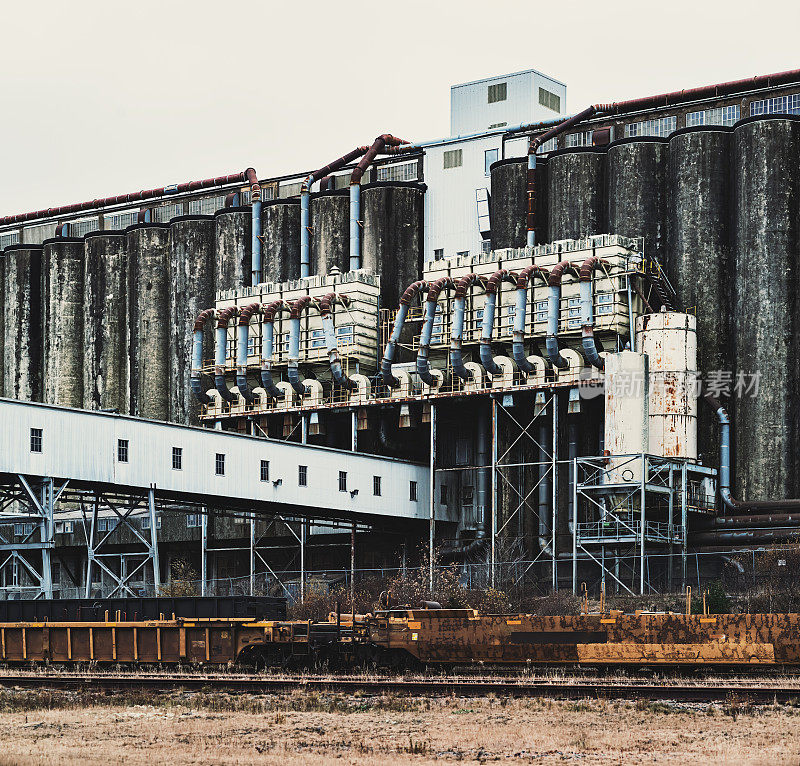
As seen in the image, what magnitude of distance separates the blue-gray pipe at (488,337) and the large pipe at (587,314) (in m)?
4.41

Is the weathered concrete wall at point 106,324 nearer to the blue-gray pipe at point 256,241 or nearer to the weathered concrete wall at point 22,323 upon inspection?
the weathered concrete wall at point 22,323

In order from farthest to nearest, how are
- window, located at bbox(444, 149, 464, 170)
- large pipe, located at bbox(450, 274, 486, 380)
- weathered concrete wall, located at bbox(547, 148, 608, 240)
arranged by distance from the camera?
1. window, located at bbox(444, 149, 464, 170)
2. weathered concrete wall, located at bbox(547, 148, 608, 240)
3. large pipe, located at bbox(450, 274, 486, 380)

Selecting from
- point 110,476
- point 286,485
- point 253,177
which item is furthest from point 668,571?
point 253,177

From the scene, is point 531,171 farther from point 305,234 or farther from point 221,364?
point 221,364

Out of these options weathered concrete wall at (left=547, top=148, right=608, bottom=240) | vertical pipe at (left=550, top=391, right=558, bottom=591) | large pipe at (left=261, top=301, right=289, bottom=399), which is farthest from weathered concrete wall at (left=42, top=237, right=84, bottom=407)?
vertical pipe at (left=550, top=391, right=558, bottom=591)

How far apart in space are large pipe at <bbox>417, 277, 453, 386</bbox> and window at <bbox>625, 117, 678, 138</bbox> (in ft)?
48.6

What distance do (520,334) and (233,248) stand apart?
24209mm

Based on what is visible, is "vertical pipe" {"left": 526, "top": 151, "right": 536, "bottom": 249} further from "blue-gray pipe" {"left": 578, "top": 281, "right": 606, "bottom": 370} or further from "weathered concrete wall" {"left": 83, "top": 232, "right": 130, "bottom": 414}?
"weathered concrete wall" {"left": 83, "top": 232, "right": 130, "bottom": 414}

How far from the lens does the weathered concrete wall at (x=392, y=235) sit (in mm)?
75250

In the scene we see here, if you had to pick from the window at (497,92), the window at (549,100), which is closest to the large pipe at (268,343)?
the window at (497,92)

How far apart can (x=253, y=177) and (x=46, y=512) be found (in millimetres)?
37991

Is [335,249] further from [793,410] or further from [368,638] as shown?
[368,638]

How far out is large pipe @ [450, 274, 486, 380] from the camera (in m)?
65.8

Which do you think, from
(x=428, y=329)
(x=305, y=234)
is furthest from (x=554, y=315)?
(x=305, y=234)
